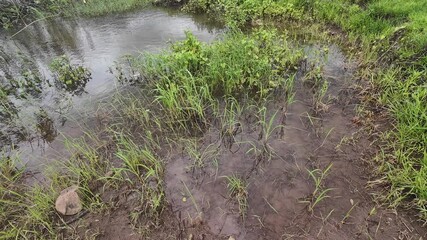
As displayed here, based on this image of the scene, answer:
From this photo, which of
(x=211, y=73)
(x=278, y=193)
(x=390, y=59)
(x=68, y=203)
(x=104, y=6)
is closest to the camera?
(x=68, y=203)

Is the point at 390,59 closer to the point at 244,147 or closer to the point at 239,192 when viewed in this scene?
the point at 244,147

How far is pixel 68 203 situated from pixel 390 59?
6.43 metres

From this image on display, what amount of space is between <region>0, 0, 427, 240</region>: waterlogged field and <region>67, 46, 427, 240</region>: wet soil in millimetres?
16

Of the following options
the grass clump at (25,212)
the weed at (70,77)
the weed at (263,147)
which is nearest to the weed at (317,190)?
the weed at (263,147)

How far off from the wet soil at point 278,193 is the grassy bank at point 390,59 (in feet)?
1.02

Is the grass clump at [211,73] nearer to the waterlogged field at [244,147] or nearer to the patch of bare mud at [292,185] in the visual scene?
the waterlogged field at [244,147]

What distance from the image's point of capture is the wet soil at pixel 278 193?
10.2 ft

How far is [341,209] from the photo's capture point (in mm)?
3287

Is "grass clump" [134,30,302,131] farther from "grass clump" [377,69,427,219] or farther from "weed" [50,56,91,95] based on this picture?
"grass clump" [377,69,427,219]

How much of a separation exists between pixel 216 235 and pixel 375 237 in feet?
5.91

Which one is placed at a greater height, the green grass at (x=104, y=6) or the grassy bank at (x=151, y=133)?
the green grass at (x=104, y=6)

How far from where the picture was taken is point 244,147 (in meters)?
4.20

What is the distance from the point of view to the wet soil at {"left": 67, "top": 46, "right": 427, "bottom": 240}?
3.12m

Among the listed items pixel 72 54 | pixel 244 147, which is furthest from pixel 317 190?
pixel 72 54
